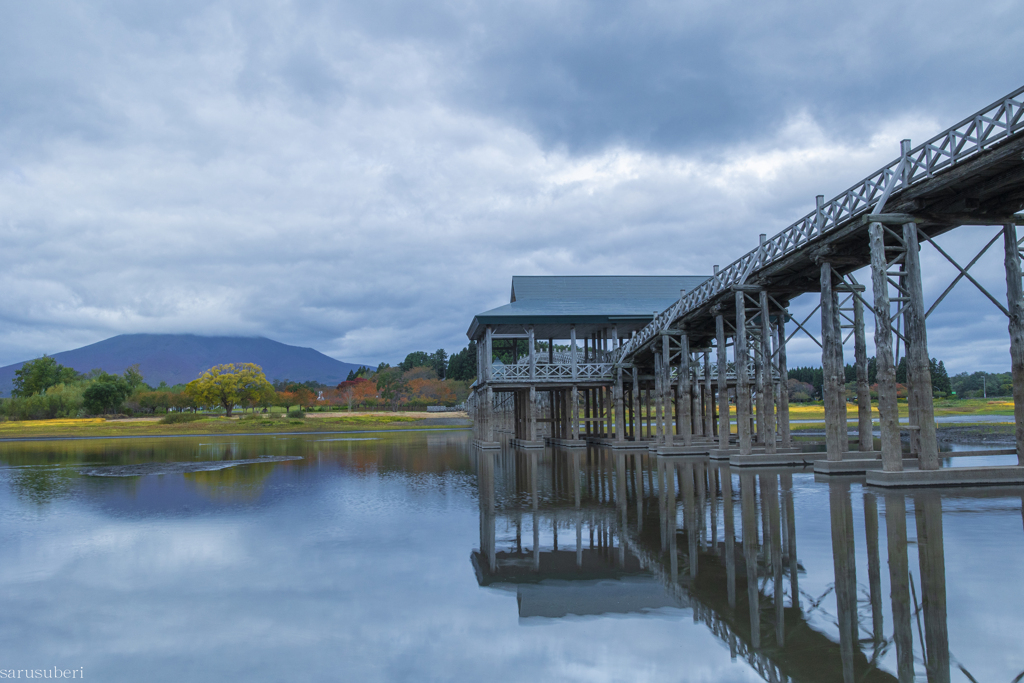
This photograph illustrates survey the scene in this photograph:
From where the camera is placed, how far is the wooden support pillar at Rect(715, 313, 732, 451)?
82.9 ft

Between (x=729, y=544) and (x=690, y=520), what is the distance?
237cm

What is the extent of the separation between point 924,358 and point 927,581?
1038 cm

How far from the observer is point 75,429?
6688 cm

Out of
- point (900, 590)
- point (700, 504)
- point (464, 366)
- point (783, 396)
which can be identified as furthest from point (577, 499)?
point (464, 366)

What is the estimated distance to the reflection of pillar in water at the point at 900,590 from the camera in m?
5.34

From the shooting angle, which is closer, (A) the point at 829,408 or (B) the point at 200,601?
(B) the point at 200,601

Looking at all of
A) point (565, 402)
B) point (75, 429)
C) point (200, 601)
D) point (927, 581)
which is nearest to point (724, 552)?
point (927, 581)

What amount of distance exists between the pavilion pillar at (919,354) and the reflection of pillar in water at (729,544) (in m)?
4.50

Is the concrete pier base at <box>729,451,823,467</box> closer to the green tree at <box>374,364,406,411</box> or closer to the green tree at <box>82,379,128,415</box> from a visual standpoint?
the green tree at <box>374,364,406,411</box>

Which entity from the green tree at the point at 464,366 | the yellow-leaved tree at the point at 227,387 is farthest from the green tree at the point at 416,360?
the yellow-leaved tree at the point at 227,387

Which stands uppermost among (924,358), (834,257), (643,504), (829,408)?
(834,257)

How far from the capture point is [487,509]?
49.1ft

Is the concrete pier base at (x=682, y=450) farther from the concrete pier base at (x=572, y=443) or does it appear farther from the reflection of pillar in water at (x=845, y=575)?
the reflection of pillar in water at (x=845, y=575)

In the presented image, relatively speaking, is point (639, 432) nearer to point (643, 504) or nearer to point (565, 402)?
point (565, 402)
